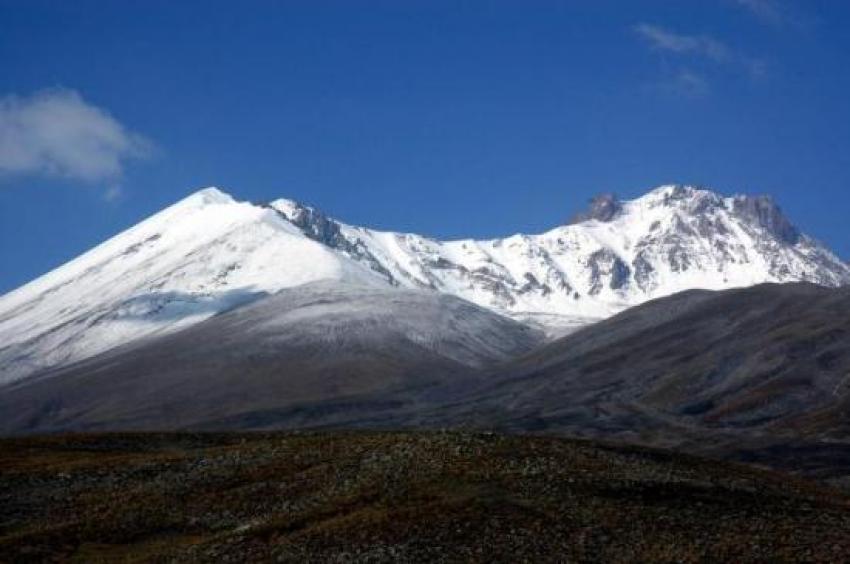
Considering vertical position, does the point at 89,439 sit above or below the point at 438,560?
above

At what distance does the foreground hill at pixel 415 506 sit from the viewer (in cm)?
4681

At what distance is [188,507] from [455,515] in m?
14.6

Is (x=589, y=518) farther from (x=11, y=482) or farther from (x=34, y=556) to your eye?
(x=11, y=482)

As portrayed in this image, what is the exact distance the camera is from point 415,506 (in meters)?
50.9

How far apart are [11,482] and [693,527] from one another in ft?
117

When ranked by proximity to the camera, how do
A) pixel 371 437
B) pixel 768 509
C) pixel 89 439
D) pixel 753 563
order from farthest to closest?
pixel 89 439 < pixel 371 437 < pixel 768 509 < pixel 753 563

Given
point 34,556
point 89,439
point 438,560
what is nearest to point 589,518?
point 438,560

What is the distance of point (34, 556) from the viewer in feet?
164

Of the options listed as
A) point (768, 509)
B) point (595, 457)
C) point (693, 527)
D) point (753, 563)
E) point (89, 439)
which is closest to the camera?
point (753, 563)

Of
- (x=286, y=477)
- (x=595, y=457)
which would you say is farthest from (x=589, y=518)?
(x=286, y=477)

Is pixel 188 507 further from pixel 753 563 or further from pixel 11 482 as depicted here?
pixel 753 563

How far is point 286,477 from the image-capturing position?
194 feet

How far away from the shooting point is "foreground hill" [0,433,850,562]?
154 ft

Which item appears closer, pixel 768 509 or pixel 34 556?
pixel 34 556
